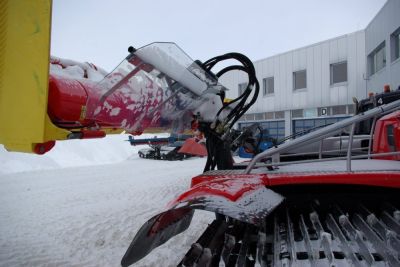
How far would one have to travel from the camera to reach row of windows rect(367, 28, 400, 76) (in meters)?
9.33

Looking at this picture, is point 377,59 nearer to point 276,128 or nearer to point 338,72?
point 338,72

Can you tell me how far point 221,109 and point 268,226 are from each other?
948mm

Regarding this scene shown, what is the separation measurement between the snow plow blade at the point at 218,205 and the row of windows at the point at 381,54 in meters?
10.0

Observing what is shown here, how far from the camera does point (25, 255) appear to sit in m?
3.32

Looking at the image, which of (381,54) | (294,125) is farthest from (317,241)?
(294,125)

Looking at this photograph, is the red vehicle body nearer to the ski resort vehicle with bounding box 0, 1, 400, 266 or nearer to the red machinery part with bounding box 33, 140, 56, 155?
the ski resort vehicle with bounding box 0, 1, 400, 266

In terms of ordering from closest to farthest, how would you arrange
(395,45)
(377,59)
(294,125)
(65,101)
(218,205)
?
1. (218,205)
2. (65,101)
3. (395,45)
4. (377,59)
5. (294,125)

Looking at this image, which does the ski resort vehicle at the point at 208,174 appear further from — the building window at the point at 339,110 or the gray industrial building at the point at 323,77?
the building window at the point at 339,110

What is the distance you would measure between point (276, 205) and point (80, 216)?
172 inches

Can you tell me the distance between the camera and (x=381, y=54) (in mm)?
11047

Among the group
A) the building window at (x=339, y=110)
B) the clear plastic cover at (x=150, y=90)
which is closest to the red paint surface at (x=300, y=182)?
the clear plastic cover at (x=150, y=90)

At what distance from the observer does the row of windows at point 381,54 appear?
9328mm

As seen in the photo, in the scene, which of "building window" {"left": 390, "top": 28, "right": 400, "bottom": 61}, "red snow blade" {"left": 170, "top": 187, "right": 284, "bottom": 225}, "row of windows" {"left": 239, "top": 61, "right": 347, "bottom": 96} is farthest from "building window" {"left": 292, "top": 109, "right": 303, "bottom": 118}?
"red snow blade" {"left": 170, "top": 187, "right": 284, "bottom": 225}

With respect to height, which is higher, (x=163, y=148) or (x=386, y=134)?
(x=386, y=134)
